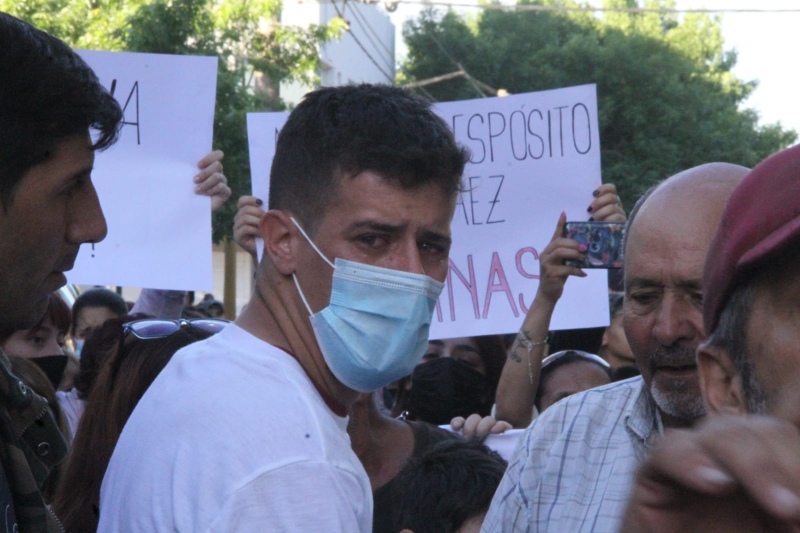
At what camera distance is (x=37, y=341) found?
500 centimetres

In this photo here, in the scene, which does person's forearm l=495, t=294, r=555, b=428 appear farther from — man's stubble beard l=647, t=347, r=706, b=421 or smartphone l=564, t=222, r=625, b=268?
man's stubble beard l=647, t=347, r=706, b=421

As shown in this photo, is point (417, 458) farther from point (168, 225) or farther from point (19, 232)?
point (19, 232)

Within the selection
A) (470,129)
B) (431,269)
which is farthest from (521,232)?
(431,269)

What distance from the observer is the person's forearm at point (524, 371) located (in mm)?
3859

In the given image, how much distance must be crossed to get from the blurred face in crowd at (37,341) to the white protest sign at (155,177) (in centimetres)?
84

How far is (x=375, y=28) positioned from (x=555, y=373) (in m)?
38.0

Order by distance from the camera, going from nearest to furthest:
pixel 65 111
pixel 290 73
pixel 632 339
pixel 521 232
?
1. pixel 65 111
2. pixel 632 339
3. pixel 521 232
4. pixel 290 73

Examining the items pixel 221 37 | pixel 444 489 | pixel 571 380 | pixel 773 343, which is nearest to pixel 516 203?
pixel 571 380

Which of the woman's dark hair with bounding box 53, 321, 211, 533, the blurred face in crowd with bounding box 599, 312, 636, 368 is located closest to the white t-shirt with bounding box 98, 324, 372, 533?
the woman's dark hair with bounding box 53, 321, 211, 533

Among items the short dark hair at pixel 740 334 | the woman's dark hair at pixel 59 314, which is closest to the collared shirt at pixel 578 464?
the short dark hair at pixel 740 334

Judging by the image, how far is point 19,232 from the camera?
1739 mm

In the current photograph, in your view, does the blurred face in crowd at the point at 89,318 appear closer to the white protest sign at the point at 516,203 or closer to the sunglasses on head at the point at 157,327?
the white protest sign at the point at 516,203

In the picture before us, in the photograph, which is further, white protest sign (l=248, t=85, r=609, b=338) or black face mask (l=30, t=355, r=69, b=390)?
black face mask (l=30, t=355, r=69, b=390)

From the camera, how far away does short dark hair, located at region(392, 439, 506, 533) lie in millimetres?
3119
